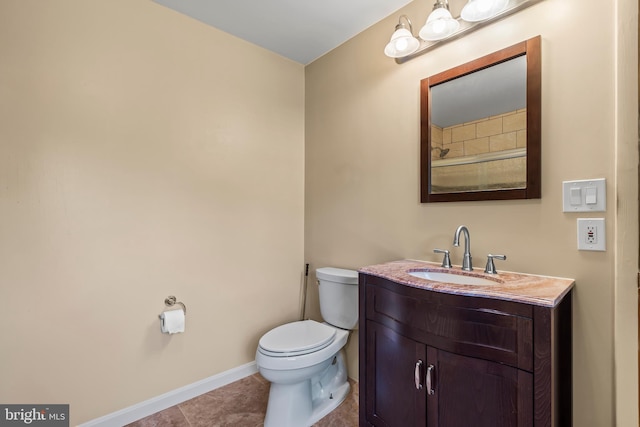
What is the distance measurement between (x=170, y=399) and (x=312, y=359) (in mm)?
926

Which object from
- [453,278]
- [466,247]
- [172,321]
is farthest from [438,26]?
[172,321]

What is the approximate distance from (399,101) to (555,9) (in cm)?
74

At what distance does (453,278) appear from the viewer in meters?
1.36

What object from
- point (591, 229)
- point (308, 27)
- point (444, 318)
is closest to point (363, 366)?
point (444, 318)

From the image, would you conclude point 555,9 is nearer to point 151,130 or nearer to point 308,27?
point 308,27

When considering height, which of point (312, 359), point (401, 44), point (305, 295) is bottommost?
point (312, 359)

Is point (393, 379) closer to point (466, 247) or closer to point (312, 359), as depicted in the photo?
point (312, 359)

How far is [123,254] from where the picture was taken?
5.29 feet

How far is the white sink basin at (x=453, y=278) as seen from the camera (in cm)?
126

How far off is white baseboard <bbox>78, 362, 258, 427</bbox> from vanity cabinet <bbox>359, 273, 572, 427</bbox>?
1006 millimetres

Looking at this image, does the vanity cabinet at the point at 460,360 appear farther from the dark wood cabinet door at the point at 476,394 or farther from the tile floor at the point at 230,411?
the tile floor at the point at 230,411

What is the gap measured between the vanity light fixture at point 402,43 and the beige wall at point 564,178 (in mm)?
88

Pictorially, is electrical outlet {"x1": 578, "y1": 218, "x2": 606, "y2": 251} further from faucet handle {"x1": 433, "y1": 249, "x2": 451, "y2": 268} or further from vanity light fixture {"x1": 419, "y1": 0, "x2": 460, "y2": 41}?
vanity light fixture {"x1": 419, "y1": 0, "x2": 460, "y2": 41}

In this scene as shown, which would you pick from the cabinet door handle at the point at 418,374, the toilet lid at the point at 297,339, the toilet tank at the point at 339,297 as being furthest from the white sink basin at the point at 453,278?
the toilet lid at the point at 297,339
